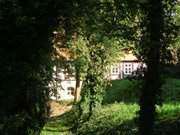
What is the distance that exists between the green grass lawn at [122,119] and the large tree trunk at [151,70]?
0.54m

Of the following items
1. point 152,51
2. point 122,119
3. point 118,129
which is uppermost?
point 152,51

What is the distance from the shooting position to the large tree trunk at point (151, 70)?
10.9 meters

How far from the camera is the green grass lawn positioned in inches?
776

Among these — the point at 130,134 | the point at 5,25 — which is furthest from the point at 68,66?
the point at 130,134

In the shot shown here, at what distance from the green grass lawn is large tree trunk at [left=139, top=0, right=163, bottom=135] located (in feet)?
1.77

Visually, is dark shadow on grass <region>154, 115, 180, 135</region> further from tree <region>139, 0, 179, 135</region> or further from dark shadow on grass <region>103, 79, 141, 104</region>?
dark shadow on grass <region>103, 79, 141, 104</region>

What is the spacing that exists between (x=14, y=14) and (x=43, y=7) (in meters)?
1.14

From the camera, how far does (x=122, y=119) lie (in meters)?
26.1

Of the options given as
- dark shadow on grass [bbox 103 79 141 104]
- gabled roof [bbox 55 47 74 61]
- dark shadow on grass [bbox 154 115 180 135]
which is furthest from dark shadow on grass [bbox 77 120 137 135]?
dark shadow on grass [bbox 103 79 141 104]

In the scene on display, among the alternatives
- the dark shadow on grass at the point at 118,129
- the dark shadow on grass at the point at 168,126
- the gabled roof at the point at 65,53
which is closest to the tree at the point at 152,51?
the dark shadow on grass at the point at 168,126

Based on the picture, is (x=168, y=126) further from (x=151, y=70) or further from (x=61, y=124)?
(x=61, y=124)

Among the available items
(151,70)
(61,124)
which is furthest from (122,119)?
(151,70)

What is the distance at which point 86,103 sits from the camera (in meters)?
33.9

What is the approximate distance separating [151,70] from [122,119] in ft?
49.9
